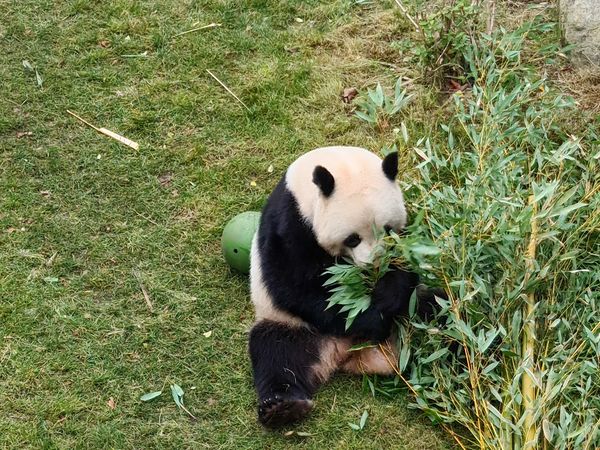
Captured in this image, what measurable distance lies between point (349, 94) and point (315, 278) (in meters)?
1.99

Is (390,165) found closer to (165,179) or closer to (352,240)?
(352,240)

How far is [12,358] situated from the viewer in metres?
3.77

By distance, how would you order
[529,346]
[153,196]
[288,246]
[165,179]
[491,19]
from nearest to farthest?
[529,346], [288,246], [153,196], [165,179], [491,19]

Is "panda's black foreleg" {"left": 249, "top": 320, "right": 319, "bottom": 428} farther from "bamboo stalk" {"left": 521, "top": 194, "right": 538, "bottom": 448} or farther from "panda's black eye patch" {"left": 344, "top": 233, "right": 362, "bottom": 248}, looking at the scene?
"bamboo stalk" {"left": 521, "top": 194, "right": 538, "bottom": 448}

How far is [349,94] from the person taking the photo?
5.18m

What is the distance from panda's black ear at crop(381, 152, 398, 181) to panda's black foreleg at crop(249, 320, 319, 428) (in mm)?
832

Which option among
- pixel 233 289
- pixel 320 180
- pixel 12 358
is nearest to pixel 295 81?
pixel 233 289

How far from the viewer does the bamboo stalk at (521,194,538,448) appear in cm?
300

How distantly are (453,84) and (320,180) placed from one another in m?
2.10

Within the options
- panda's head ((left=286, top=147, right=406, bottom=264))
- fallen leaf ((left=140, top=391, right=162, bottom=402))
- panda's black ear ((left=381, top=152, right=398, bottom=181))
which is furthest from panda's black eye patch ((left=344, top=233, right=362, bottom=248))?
fallen leaf ((left=140, top=391, right=162, bottom=402))

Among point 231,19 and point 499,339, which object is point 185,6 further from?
point 499,339

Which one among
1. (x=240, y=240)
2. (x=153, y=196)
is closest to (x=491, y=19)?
(x=240, y=240)

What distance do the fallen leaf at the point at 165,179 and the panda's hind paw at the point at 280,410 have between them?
172cm

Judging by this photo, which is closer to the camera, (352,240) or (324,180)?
(324,180)
